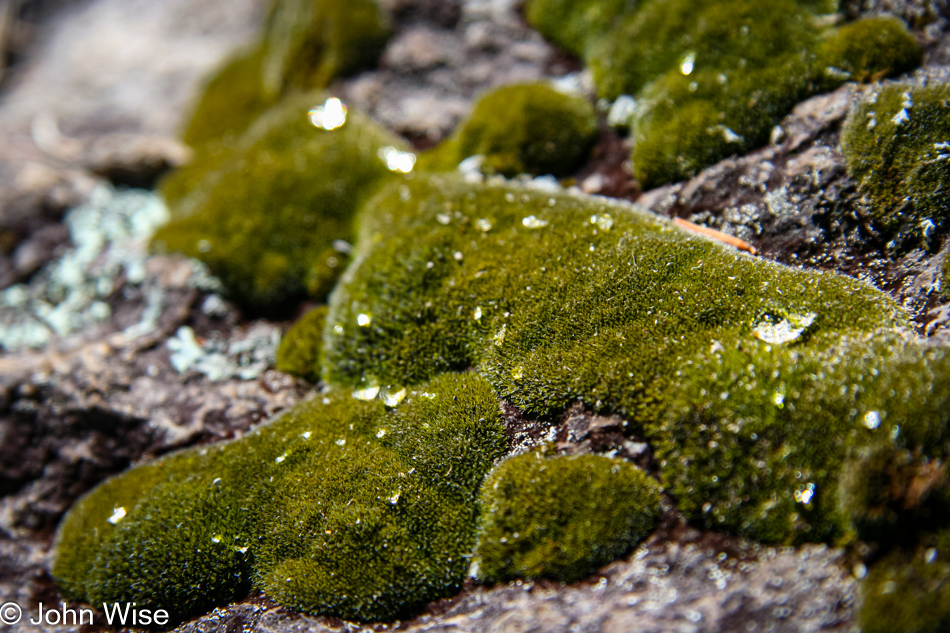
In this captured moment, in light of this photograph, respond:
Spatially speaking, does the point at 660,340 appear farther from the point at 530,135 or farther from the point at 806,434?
the point at 530,135

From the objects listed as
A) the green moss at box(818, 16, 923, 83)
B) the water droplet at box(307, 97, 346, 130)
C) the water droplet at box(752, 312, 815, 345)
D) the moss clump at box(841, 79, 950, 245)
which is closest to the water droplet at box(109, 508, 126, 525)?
the water droplet at box(307, 97, 346, 130)

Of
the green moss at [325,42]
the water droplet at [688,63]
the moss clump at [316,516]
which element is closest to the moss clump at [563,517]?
the moss clump at [316,516]

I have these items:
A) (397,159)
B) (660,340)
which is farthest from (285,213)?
(660,340)

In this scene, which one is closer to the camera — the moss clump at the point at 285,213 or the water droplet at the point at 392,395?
the water droplet at the point at 392,395

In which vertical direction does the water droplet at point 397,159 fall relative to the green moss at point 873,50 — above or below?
below

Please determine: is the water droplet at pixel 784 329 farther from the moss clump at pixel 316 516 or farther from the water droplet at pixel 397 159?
the water droplet at pixel 397 159

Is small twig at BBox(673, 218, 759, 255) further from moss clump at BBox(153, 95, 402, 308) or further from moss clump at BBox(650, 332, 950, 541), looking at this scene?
moss clump at BBox(153, 95, 402, 308)

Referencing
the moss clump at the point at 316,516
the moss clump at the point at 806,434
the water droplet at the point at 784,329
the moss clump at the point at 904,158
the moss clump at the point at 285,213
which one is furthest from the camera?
the moss clump at the point at 285,213
